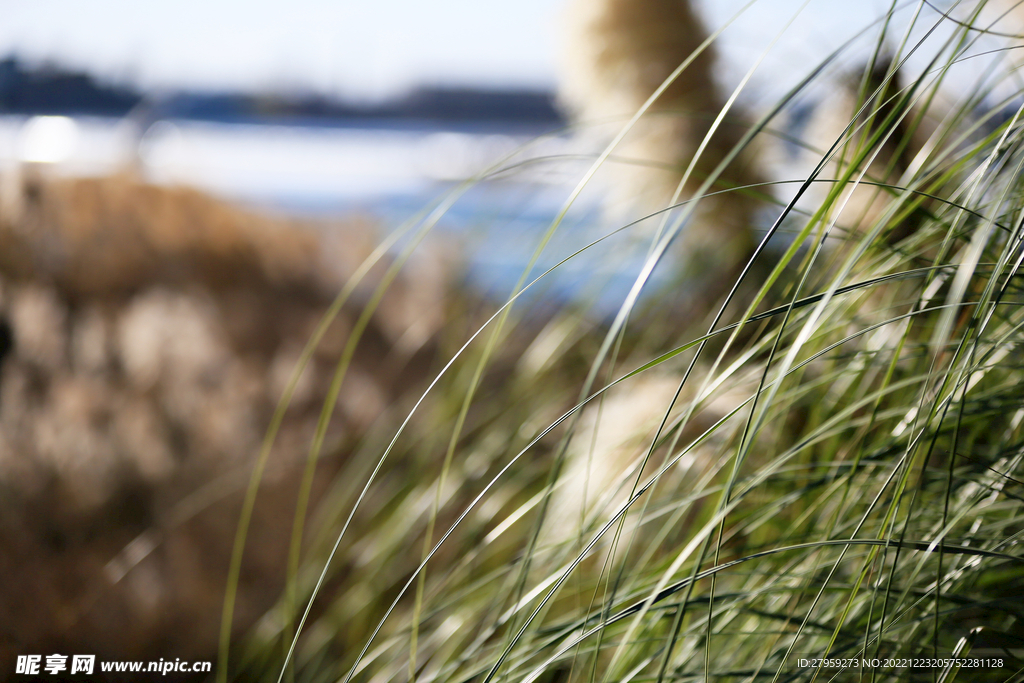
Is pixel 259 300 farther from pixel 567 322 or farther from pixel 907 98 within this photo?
pixel 907 98

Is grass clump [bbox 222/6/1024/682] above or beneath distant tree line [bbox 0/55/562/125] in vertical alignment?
beneath

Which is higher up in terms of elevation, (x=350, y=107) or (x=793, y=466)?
(x=350, y=107)

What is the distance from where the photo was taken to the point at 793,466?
31 cm

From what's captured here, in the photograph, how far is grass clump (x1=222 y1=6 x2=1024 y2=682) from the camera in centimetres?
24

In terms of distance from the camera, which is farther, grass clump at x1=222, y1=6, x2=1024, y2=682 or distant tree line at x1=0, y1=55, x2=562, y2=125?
distant tree line at x1=0, y1=55, x2=562, y2=125

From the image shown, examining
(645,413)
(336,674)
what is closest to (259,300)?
(336,674)

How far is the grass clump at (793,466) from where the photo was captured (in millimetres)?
244

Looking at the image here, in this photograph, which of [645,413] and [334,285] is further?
[334,285]

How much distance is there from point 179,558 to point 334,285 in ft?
1.86

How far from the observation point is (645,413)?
1.91ft

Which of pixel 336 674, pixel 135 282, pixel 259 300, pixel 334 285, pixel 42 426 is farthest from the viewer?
pixel 334 285

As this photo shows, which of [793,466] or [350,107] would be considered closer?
[793,466]

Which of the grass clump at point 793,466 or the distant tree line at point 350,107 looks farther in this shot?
the distant tree line at point 350,107

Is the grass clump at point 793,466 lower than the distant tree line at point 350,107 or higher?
lower
